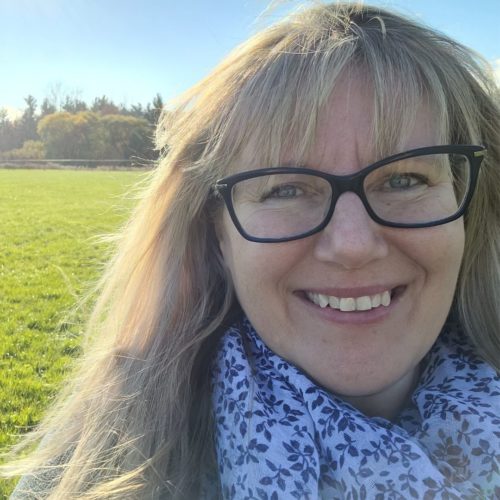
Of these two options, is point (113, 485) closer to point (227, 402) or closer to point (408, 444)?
point (227, 402)

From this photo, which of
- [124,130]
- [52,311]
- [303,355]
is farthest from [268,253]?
[124,130]

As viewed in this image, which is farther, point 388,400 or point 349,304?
point 388,400

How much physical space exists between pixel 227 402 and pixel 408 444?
0.51 m

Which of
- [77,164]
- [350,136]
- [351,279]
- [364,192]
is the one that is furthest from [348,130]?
[77,164]

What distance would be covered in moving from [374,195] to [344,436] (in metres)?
0.65

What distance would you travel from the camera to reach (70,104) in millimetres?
71000

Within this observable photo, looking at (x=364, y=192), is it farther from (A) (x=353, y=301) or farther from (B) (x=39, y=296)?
(B) (x=39, y=296)

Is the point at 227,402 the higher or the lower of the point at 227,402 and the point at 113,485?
the higher

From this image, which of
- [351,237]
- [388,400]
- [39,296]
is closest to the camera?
[351,237]

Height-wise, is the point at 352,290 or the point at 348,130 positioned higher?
the point at 348,130

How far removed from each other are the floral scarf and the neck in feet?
0.20

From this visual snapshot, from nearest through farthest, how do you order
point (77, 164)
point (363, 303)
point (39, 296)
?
1. point (363, 303)
2. point (39, 296)
3. point (77, 164)

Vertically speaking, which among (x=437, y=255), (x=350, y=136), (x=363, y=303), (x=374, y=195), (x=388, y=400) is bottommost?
(x=388, y=400)

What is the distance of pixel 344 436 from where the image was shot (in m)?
1.41
